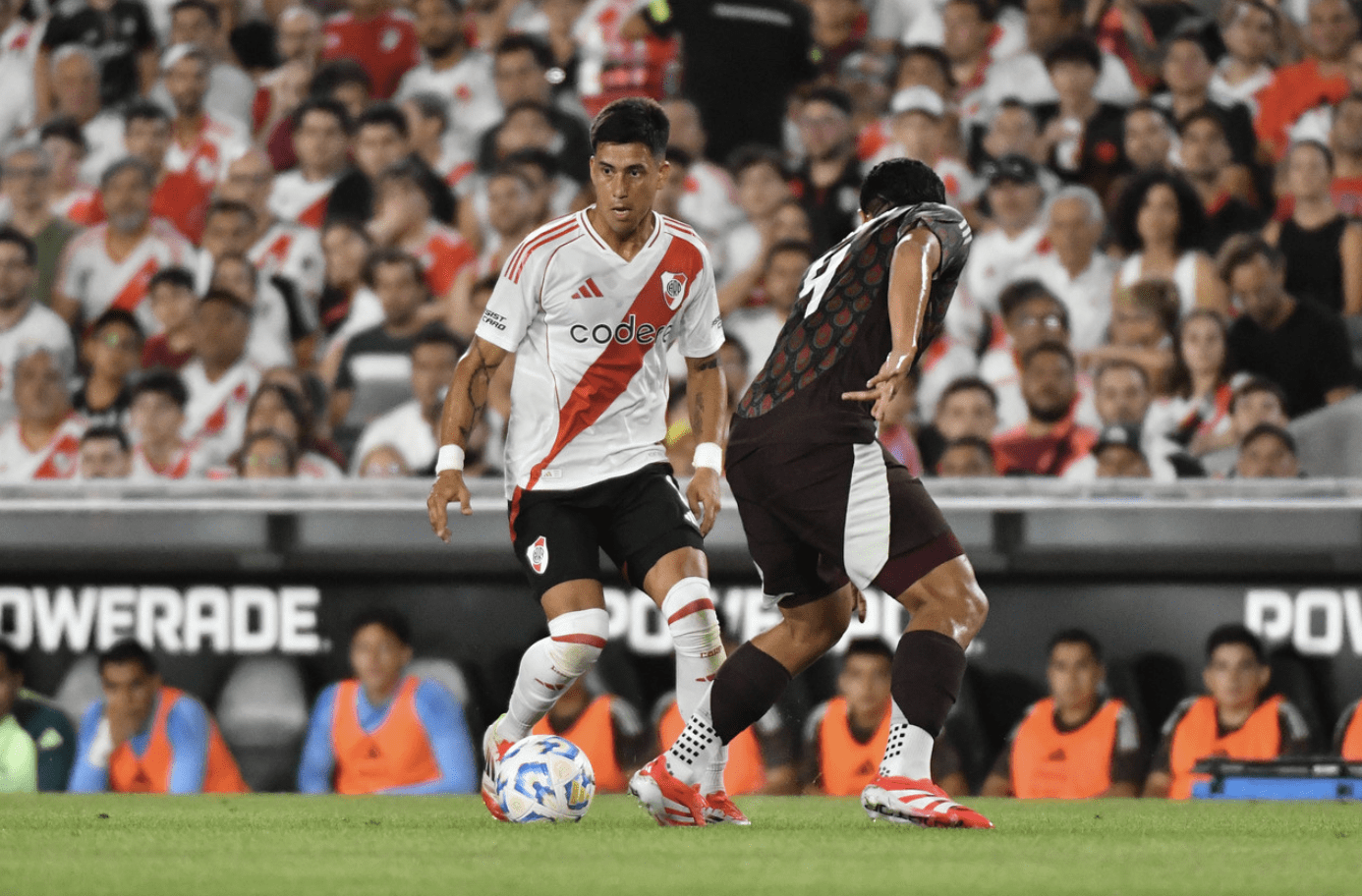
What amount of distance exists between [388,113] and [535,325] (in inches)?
230

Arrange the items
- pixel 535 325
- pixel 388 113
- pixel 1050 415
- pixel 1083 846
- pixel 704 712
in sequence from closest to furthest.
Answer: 1. pixel 1083 846
2. pixel 704 712
3. pixel 535 325
4. pixel 1050 415
5. pixel 388 113

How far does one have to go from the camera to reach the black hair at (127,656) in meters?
7.46

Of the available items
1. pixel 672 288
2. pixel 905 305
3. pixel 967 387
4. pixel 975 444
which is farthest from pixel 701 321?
pixel 967 387

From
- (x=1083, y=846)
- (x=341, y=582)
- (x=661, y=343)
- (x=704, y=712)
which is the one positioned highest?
(x=661, y=343)

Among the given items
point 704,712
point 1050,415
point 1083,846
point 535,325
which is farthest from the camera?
point 1050,415

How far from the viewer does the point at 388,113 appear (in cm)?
1113

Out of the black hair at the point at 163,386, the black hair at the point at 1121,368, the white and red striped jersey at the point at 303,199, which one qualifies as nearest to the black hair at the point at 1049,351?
the black hair at the point at 1121,368

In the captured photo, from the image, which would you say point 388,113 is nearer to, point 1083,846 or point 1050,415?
point 1050,415

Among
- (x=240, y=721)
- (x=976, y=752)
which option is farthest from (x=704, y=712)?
(x=240, y=721)

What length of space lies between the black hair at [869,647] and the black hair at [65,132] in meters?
6.93

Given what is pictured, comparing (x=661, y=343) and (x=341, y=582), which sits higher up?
(x=661, y=343)

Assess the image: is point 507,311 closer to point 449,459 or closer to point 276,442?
point 449,459

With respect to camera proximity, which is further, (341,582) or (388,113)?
(388,113)

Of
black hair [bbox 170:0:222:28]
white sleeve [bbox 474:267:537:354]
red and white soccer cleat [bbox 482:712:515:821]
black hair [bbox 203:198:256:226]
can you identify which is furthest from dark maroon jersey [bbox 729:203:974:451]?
black hair [bbox 170:0:222:28]
